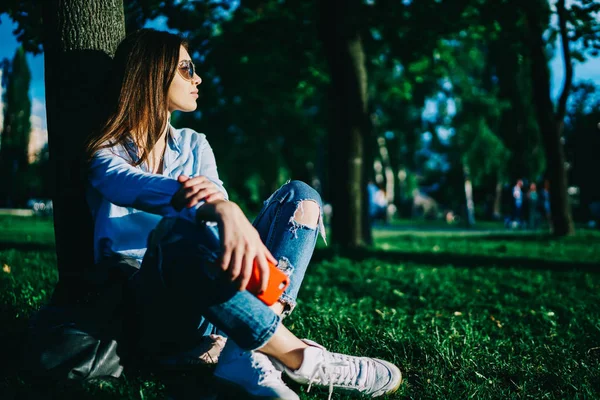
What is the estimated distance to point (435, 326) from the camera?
327cm

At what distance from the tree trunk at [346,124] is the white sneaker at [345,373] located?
240 inches

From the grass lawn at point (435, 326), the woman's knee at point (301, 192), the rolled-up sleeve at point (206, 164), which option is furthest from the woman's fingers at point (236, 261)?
the rolled-up sleeve at point (206, 164)

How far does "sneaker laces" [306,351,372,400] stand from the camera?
2020 millimetres

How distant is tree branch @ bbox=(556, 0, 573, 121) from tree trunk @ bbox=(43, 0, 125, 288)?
9.21 metres

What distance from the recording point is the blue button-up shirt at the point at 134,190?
71.2 inches

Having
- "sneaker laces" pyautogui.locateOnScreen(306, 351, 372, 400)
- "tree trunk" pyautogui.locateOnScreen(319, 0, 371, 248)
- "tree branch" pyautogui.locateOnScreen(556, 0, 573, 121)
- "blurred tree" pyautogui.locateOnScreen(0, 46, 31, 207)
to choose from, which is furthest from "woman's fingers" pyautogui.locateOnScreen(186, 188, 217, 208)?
"blurred tree" pyautogui.locateOnScreen(0, 46, 31, 207)

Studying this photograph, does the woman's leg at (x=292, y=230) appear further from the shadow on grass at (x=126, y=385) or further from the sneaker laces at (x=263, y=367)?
the shadow on grass at (x=126, y=385)

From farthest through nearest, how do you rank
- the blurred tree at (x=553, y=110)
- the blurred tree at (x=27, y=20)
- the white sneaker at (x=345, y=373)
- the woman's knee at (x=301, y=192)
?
the blurred tree at (x=553, y=110) < the blurred tree at (x=27, y=20) < the woman's knee at (x=301, y=192) < the white sneaker at (x=345, y=373)

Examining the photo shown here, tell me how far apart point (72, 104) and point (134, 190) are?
105 centimetres

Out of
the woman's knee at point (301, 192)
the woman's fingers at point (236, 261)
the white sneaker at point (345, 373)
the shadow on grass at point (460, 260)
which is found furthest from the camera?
the shadow on grass at point (460, 260)

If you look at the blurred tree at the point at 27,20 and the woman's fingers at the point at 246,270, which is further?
the blurred tree at the point at 27,20

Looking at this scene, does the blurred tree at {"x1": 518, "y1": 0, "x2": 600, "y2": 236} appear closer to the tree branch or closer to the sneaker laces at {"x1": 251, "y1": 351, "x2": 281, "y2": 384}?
the tree branch

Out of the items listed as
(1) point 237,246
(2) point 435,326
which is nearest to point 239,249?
(1) point 237,246

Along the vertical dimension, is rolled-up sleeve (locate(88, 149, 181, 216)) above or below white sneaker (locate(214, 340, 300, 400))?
above
